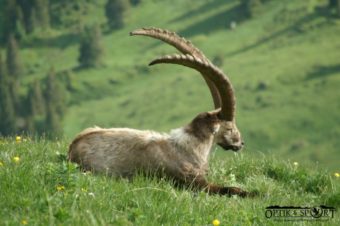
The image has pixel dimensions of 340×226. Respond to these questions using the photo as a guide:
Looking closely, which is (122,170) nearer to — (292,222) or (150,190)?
(150,190)

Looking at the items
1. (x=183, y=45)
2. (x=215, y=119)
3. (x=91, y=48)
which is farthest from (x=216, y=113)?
(x=91, y=48)

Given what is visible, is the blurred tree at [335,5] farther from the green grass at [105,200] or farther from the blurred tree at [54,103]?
the green grass at [105,200]

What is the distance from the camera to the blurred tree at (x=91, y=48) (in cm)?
18225

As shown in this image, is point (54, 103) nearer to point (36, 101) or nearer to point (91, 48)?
point (36, 101)

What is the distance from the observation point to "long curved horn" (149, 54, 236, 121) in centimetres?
1026

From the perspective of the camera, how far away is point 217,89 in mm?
11375

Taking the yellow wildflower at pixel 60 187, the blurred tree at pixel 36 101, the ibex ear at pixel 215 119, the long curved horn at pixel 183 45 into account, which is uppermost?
the long curved horn at pixel 183 45

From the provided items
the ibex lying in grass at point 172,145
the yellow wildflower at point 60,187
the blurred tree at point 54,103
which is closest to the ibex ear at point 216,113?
the ibex lying in grass at point 172,145

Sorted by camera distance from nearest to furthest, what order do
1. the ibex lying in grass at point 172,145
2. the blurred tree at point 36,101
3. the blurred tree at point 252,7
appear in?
1. the ibex lying in grass at point 172,145
2. the blurred tree at point 36,101
3. the blurred tree at point 252,7

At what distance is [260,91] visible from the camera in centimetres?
15162

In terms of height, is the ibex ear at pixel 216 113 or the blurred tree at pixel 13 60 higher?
the ibex ear at pixel 216 113

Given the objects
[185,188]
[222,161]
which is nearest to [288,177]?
[222,161]

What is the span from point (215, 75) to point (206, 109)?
138 meters

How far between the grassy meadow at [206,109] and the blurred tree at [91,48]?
2.49 meters
